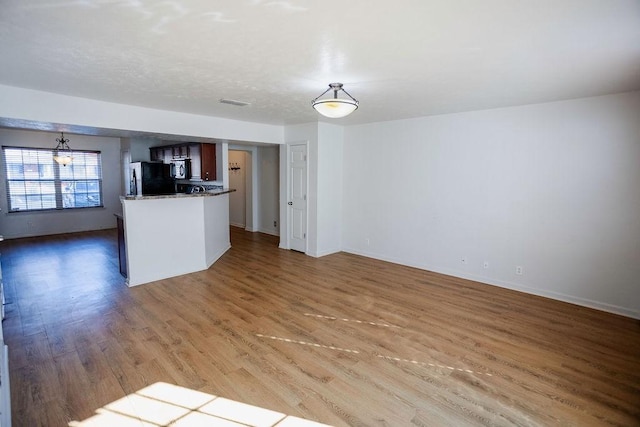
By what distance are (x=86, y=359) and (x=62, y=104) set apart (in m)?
2.94

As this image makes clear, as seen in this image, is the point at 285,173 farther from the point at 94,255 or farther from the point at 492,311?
the point at 492,311

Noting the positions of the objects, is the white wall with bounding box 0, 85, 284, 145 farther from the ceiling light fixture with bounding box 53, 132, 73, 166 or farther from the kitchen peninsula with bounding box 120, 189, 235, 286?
the ceiling light fixture with bounding box 53, 132, 73, 166

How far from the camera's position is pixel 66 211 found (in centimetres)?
809

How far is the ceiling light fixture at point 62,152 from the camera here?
300 inches

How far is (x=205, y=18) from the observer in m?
1.91

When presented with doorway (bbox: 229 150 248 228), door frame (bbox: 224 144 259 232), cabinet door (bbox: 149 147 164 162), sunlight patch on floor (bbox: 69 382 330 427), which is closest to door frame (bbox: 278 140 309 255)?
door frame (bbox: 224 144 259 232)

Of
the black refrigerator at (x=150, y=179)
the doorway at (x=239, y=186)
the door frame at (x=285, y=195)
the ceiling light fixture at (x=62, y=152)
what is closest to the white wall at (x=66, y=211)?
the ceiling light fixture at (x=62, y=152)

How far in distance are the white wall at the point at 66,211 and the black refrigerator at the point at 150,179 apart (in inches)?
43.2

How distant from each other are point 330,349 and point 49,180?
8485mm

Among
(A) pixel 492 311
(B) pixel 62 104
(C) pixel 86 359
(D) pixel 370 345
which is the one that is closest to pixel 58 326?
(C) pixel 86 359

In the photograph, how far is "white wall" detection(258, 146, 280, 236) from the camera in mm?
7699

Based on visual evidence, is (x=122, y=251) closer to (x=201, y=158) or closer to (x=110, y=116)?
(x=110, y=116)

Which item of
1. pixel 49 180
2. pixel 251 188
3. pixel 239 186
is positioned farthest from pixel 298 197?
pixel 49 180

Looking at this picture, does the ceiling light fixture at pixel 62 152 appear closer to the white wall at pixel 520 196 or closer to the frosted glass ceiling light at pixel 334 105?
the white wall at pixel 520 196
